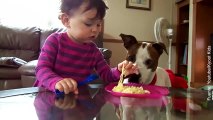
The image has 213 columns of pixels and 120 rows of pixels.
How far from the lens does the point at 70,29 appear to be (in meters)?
1.03

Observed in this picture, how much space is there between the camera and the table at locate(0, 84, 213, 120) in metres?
0.45

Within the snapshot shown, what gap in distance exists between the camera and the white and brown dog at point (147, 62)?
51.7 inches

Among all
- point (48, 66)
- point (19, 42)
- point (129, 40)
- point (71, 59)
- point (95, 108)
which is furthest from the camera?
point (19, 42)

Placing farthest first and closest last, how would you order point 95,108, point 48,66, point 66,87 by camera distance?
1. point 48,66
2. point 66,87
3. point 95,108

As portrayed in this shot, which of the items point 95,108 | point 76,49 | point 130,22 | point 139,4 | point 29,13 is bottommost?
point 95,108

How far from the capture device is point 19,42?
3.38m

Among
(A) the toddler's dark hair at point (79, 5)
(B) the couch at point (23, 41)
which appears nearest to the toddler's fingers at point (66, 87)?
(A) the toddler's dark hair at point (79, 5)

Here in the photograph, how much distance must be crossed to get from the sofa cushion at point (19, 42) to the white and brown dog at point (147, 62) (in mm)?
2059

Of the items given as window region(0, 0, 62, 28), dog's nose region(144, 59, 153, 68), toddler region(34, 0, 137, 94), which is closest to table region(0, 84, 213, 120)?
toddler region(34, 0, 137, 94)

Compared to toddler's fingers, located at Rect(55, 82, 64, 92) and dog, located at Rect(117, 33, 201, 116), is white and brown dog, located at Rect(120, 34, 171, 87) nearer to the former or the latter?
dog, located at Rect(117, 33, 201, 116)

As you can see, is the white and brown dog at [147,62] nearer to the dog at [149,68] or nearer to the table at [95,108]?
the dog at [149,68]

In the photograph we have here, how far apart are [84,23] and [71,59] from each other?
0.63 ft

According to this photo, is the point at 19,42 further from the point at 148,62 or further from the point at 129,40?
the point at 148,62

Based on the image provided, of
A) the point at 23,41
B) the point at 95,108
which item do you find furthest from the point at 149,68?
the point at 23,41
